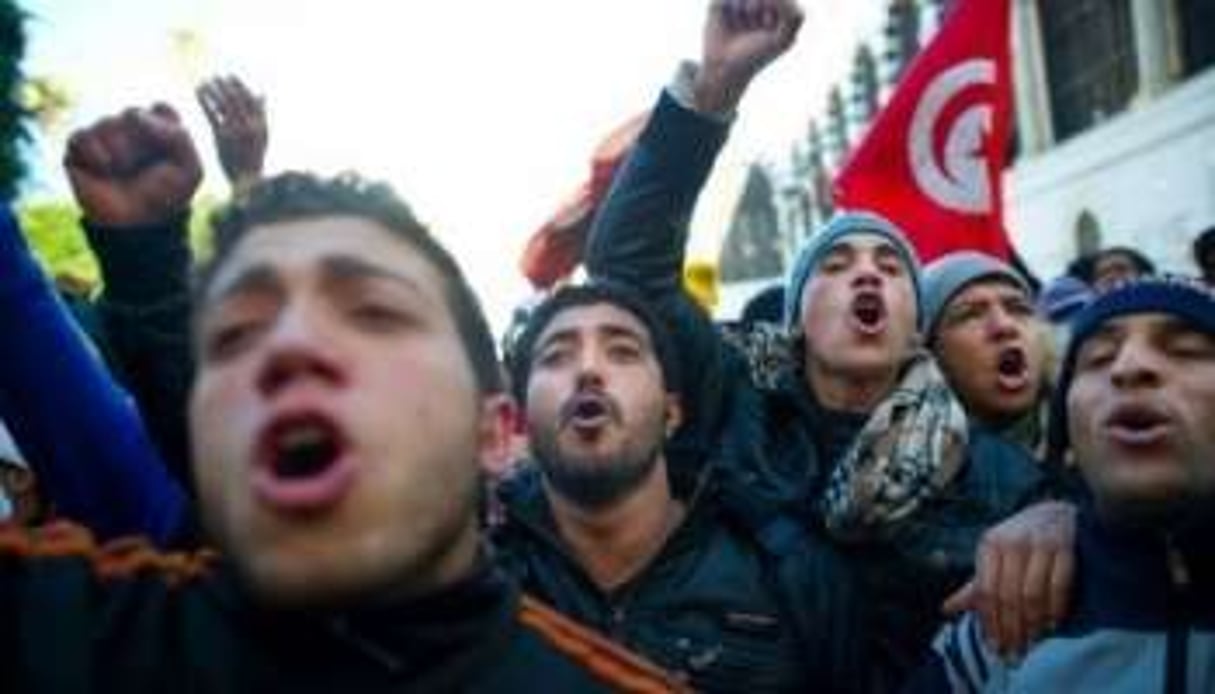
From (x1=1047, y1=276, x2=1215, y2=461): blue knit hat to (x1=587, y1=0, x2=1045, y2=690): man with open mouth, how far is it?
0.37 metres

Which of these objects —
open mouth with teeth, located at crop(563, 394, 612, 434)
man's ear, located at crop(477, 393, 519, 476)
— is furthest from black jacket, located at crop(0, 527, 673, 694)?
open mouth with teeth, located at crop(563, 394, 612, 434)

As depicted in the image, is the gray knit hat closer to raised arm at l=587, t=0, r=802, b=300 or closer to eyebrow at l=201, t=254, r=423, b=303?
raised arm at l=587, t=0, r=802, b=300

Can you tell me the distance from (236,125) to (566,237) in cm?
216

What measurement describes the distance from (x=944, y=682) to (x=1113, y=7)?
19337 mm

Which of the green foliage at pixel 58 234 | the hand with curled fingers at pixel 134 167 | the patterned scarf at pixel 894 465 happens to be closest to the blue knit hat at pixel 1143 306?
the patterned scarf at pixel 894 465

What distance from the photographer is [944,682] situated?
2.69 meters

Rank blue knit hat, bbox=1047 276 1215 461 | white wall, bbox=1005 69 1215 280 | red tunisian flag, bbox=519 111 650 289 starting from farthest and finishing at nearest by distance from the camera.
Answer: white wall, bbox=1005 69 1215 280 < red tunisian flag, bbox=519 111 650 289 < blue knit hat, bbox=1047 276 1215 461

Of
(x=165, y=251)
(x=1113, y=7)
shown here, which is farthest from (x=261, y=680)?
(x=1113, y=7)

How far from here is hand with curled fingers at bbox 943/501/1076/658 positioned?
257 cm

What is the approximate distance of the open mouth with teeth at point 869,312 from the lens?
149 inches

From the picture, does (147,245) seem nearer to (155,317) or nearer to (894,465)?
(155,317)

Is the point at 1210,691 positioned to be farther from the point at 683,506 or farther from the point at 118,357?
the point at 118,357

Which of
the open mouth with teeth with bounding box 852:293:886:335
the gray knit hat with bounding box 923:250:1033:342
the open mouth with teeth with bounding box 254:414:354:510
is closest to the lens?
the open mouth with teeth with bounding box 254:414:354:510

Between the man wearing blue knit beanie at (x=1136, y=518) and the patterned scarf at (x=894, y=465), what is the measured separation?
37 cm
